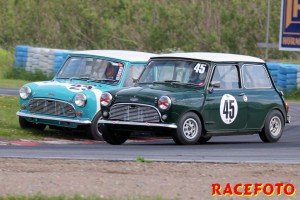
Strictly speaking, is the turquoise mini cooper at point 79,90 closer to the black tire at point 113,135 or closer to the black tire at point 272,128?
the black tire at point 113,135

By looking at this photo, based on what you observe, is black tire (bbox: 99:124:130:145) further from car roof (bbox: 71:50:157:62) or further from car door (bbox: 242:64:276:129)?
car door (bbox: 242:64:276:129)

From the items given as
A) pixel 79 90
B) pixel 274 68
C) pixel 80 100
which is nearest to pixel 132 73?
pixel 79 90

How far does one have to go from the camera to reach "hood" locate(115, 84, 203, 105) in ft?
46.0

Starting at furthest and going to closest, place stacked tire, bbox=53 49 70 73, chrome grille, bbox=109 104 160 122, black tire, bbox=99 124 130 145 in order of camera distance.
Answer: stacked tire, bbox=53 49 70 73, black tire, bbox=99 124 130 145, chrome grille, bbox=109 104 160 122

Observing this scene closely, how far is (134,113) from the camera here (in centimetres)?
1414

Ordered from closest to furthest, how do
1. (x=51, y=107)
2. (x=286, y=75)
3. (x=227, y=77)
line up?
(x=227, y=77), (x=51, y=107), (x=286, y=75)

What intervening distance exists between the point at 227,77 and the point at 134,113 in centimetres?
199

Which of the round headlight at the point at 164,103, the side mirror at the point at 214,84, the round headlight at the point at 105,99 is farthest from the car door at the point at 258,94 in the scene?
the round headlight at the point at 105,99

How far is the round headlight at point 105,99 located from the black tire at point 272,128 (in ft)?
9.47

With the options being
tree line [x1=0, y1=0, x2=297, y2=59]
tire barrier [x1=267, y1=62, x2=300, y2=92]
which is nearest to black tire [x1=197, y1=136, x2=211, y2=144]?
tire barrier [x1=267, y1=62, x2=300, y2=92]

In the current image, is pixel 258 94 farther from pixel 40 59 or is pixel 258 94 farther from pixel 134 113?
pixel 40 59

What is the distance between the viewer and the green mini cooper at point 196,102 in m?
14.0

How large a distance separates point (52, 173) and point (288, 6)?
70.6ft

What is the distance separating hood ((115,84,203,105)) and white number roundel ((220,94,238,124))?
1.66 feet
